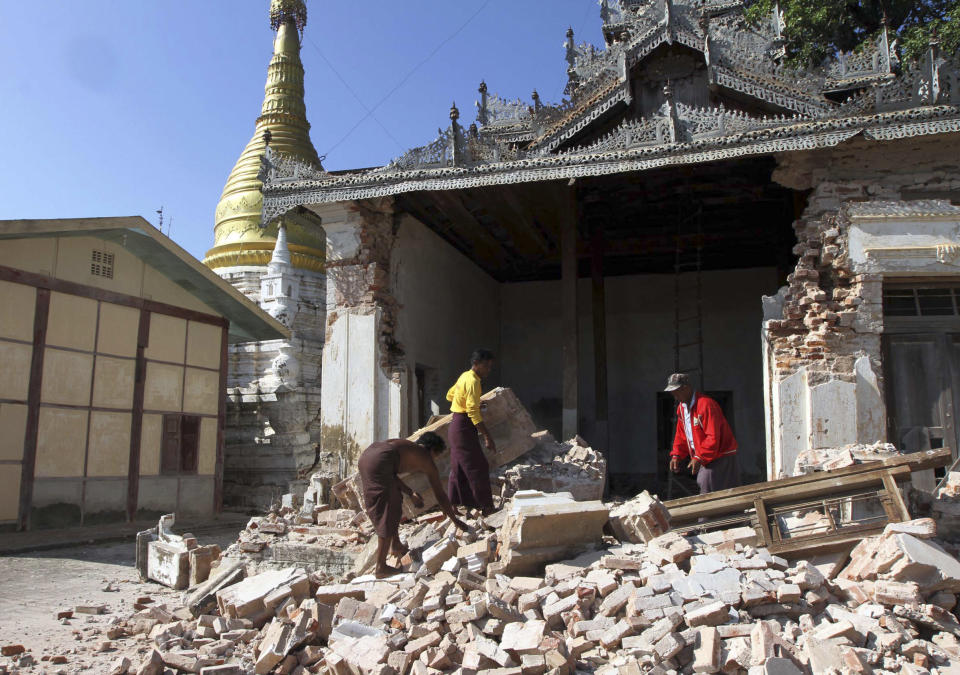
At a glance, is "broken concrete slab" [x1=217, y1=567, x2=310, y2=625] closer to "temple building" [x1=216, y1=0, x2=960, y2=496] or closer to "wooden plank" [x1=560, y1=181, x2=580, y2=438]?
"temple building" [x1=216, y1=0, x2=960, y2=496]

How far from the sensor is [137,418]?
11094 mm

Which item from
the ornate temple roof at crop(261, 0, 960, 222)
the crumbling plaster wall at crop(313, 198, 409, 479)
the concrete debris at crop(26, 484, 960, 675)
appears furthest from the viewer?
the crumbling plaster wall at crop(313, 198, 409, 479)

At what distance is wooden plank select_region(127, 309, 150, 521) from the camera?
35.6ft

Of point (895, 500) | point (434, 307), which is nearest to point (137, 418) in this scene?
point (434, 307)

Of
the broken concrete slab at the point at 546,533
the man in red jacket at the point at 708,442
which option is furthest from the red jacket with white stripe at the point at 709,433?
the broken concrete slab at the point at 546,533

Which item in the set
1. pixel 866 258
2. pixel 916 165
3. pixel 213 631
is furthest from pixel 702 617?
pixel 916 165

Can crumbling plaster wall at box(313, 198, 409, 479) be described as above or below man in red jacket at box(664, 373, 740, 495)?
above

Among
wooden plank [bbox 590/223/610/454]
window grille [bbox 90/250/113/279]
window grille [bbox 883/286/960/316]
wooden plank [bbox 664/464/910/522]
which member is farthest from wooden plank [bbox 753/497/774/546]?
Result: window grille [bbox 90/250/113/279]

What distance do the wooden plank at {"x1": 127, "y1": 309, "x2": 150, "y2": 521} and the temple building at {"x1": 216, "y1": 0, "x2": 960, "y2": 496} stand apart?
2912mm

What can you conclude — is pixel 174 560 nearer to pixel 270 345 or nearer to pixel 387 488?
pixel 387 488

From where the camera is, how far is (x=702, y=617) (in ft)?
13.7

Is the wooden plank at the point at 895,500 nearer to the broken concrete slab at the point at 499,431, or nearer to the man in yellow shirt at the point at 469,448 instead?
the man in yellow shirt at the point at 469,448

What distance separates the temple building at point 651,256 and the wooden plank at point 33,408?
312 cm

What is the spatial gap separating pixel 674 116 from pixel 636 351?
7143 mm
